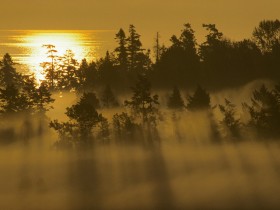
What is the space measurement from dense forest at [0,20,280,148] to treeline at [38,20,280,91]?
0.21 m

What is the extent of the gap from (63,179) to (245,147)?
35.3m

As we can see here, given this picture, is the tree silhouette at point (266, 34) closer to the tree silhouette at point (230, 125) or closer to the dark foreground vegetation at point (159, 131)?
the dark foreground vegetation at point (159, 131)

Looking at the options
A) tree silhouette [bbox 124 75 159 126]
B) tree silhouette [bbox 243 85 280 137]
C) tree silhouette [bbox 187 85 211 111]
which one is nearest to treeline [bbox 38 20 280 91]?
tree silhouette [bbox 124 75 159 126]

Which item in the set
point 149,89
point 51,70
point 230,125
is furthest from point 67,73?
point 230,125

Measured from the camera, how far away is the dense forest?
92.3 m

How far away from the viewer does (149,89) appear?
96.9 metres

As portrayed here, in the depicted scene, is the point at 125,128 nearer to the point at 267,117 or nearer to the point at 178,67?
the point at 267,117

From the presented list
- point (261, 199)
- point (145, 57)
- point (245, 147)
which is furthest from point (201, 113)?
point (145, 57)

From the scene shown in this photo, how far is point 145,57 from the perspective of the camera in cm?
13650

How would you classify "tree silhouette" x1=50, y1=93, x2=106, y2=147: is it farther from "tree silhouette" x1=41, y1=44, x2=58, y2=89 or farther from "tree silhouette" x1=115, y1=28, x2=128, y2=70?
"tree silhouette" x1=41, y1=44, x2=58, y2=89

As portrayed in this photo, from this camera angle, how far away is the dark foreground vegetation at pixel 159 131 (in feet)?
313

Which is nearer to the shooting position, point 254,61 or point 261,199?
point 261,199

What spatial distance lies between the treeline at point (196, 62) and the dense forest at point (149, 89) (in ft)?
0.69

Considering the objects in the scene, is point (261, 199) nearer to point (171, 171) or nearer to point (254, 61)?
point (171, 171)
